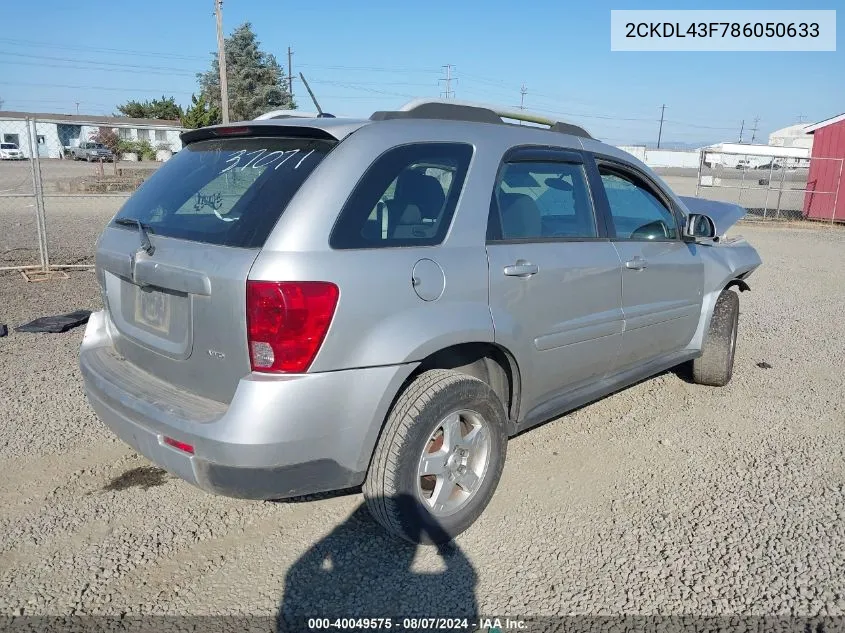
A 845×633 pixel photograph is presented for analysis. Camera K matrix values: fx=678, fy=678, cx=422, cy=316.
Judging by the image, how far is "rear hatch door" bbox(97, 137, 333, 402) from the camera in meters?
2.53

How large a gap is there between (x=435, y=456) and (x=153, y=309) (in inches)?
53.6

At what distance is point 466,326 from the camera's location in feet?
9.43

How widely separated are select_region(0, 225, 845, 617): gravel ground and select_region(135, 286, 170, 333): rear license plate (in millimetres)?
990

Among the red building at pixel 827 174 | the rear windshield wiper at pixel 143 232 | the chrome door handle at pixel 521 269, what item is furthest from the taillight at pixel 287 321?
the red building at pixel 827 174

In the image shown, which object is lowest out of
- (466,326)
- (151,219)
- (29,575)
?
(29,575)

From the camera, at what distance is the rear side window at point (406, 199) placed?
266 centimetres

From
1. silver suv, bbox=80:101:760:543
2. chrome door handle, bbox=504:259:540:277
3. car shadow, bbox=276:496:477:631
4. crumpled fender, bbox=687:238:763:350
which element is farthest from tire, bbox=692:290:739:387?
car shadow, bbox=276:496:477:631

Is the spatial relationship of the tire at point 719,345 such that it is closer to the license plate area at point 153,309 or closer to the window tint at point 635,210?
the window tint at point 635,210

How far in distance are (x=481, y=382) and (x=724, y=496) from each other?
1.53 m

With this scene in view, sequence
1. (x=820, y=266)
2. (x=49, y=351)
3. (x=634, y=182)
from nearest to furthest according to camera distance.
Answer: (x=634, y=182), (x=49, y=351), (x=820, y=266)

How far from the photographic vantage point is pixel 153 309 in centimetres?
287

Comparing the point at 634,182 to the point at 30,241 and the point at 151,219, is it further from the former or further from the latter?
the point at 30,241

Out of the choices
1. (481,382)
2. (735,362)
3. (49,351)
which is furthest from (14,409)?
(735,362)

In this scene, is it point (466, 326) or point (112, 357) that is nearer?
point (466, 326)
